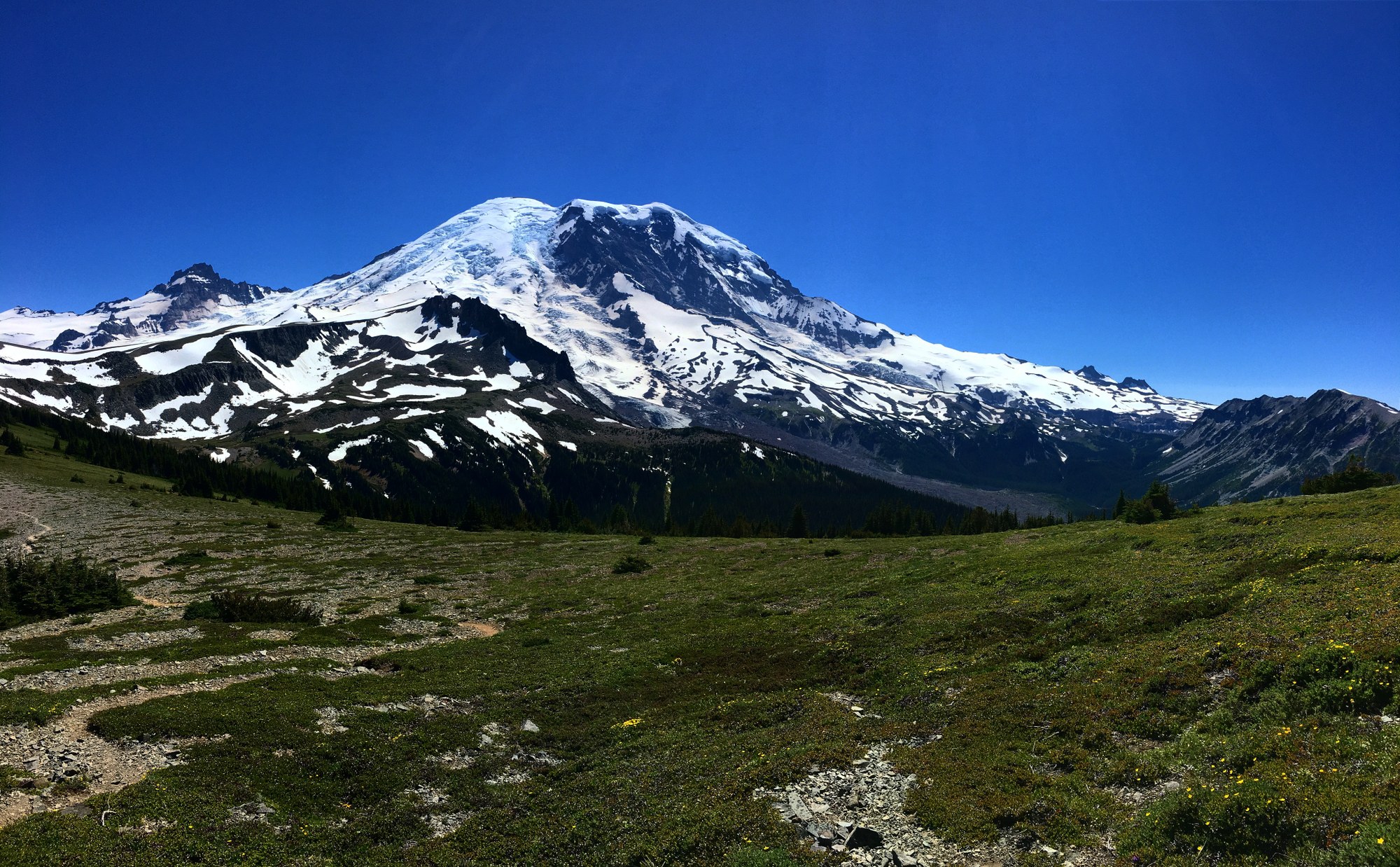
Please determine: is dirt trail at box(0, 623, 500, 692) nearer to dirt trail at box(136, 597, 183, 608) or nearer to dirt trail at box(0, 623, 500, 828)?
dirt trail at box(0, 623, 500, 828)

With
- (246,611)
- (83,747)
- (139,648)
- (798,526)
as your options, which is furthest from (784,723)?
(798,526)

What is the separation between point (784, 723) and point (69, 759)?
20950mm

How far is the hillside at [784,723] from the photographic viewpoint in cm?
1333

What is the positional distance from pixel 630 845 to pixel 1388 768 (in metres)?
14.8

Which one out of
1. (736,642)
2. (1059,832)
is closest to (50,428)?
(736,642)

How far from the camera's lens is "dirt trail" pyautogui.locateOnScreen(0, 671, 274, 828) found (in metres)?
15.7

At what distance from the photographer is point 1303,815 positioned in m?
10.9

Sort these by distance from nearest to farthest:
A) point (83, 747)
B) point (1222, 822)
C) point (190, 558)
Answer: point (1222, 822)
point (83, 747)
point (190, 558)

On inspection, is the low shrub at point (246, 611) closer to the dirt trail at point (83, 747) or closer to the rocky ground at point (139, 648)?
the rocky ground at point (139, 648)

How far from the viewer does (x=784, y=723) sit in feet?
70.9

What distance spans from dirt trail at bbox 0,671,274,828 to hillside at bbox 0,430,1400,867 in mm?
102

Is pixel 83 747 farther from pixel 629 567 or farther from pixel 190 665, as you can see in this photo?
pixel 629 567

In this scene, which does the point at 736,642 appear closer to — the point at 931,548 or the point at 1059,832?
the point at 1059,832

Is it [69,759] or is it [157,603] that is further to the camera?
[157,603]
